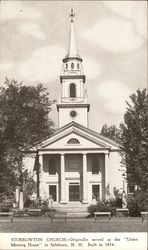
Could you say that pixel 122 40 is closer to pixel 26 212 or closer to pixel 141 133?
pixel 141 133

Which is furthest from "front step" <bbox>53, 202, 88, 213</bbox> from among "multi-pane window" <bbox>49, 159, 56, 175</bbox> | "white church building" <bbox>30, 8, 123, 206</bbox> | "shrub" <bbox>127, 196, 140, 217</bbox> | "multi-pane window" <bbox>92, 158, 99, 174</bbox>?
"shrub" <bbox>127, 196, 140, 217</bbox>

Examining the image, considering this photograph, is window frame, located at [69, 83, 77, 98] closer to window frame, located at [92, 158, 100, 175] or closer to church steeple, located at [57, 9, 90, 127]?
church steeple, located at [57, 9, 90, 127]

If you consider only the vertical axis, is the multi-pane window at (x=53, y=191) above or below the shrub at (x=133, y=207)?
above

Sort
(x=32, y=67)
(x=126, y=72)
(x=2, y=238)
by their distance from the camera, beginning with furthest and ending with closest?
(x=32, y=67) → (x=126, y=72) → (x=2, y=238)

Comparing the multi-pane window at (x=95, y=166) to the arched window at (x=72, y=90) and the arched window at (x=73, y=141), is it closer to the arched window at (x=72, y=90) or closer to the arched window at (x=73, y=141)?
the arched window at (x=73, y=141)

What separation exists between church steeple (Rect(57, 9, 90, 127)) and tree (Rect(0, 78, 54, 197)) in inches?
65.1

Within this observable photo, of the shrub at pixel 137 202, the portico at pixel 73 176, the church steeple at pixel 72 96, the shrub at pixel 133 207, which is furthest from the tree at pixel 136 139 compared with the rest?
the church steeple at pixel 72 96

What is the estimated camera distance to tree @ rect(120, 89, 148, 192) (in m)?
20.3

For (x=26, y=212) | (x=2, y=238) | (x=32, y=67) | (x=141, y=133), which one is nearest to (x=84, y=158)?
(x=26, y=212)

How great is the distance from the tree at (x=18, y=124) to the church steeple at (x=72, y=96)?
5.43ft

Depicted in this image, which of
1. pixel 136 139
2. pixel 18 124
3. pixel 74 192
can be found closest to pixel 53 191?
pixel 74 192

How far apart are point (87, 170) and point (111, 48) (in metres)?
19.4

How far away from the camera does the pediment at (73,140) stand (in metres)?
34.2

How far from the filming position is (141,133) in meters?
20.9
